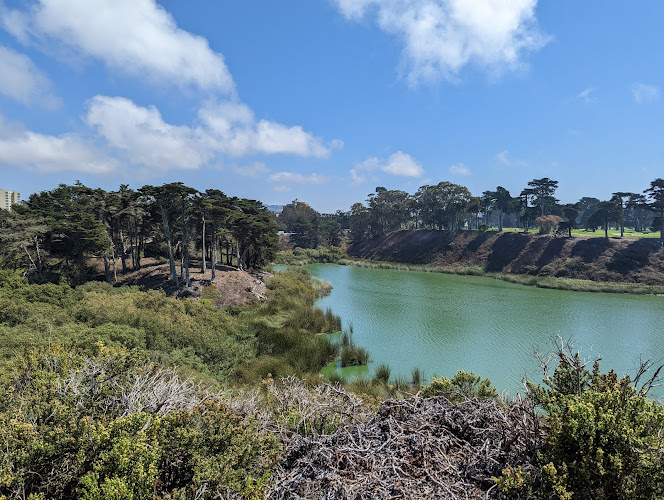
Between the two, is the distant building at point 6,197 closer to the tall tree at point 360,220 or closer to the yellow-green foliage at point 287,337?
the tall tree at point 360,220

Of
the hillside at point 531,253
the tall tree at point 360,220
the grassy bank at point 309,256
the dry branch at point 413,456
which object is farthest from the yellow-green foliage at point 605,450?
the tall tree at point 360,220

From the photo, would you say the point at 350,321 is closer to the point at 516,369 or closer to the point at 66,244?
the point at 516,369

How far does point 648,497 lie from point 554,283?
33.0 m

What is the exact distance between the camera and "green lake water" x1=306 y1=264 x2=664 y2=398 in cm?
1203

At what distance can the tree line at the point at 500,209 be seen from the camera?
1549 inches

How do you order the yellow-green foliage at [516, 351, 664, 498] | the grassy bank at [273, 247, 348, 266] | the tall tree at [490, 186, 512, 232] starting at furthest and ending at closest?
the tall tree at [490, 186, 512, 232] → the grassy bank at [273, 247, 348, 266] → the yellow-green foliage at [516, 351, 664, 498]

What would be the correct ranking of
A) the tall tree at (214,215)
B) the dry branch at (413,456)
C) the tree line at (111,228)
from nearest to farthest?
the dry branch at (413,456) → the tree line at (111,228) → the tall tree at (214,215)

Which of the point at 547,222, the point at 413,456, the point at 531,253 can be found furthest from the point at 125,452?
the point at 547,222

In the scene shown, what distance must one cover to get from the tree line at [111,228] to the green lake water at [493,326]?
901 centimetres

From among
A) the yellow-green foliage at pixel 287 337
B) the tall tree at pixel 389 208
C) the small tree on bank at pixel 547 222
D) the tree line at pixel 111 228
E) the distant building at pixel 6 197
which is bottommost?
the yellow-green foliage at pixel 287 337

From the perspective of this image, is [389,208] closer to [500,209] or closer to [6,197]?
[500,209]

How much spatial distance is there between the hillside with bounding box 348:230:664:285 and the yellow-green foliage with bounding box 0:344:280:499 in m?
40.0

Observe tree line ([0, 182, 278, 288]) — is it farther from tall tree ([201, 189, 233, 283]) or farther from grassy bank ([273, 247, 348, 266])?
grassy bank ([273, 247, 348, 266])

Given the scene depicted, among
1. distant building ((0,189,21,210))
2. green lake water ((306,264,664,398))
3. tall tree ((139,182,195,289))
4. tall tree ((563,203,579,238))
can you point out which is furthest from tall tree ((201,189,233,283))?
distant building ((0,189,21,210))
